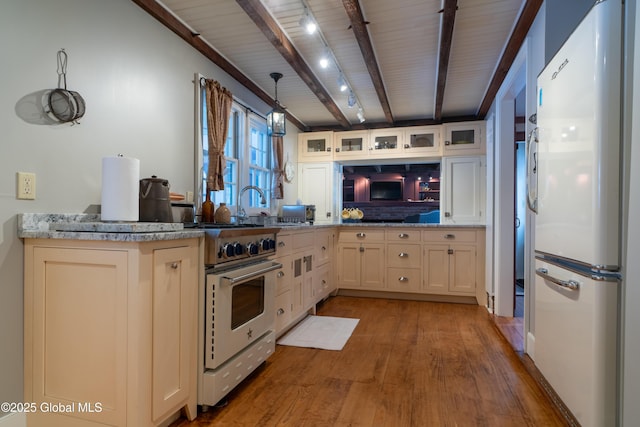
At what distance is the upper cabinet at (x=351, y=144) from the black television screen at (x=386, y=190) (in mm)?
4336

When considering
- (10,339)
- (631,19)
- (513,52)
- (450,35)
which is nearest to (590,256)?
(631,19)

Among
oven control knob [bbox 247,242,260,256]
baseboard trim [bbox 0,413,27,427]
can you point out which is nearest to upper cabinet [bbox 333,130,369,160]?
oven control knob [bbox 247,242,260,256]

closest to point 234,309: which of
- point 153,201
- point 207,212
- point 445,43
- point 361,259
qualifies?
point 153,201

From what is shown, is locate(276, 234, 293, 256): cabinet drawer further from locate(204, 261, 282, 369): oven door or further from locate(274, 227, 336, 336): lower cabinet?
locate(204, 261, 282, 369): oven door

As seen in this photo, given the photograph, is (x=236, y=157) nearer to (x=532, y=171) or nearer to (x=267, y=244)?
(x=267, y=244)

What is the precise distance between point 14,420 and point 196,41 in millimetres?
2569

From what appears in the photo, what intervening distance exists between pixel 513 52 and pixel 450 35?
0.68 metres

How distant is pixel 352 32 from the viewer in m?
2.64

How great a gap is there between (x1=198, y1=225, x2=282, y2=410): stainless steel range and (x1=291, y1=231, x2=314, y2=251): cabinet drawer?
654 mm

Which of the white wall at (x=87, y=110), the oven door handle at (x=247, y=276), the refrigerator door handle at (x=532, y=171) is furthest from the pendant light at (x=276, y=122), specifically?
the refrigerator door handle at (x=532, y=171)

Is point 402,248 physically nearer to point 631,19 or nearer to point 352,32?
point 352,32

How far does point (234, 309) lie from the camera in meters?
1.94

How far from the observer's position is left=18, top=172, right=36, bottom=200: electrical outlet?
4.99ft

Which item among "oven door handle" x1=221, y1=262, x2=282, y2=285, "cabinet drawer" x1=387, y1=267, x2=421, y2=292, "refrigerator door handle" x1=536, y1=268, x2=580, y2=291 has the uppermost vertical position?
"refrigerator door handle" x1=536, y1=268, x2=580, y2=291
